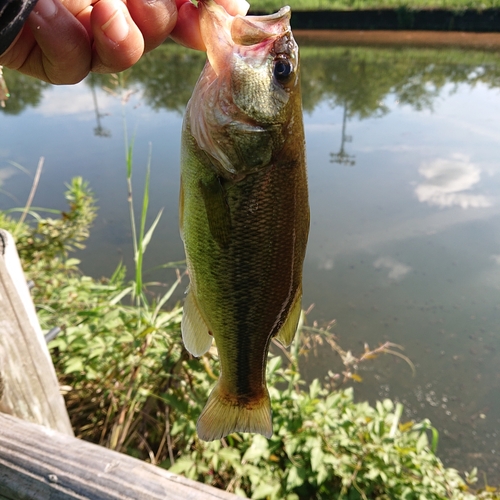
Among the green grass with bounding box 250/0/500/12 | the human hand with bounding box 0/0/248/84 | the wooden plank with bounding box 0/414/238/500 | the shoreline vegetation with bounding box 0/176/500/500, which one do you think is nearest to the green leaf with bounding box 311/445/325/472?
the shoreline vegetation with bounding box 0/176/500/500

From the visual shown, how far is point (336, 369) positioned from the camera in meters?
3.73

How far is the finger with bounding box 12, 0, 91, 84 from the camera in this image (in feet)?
3.51

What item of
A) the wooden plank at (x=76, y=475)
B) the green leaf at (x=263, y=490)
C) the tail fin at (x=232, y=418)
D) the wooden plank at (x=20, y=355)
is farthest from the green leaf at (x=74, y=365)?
the tail fin at (x=232, y=418)

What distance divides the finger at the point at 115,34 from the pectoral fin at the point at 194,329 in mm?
675

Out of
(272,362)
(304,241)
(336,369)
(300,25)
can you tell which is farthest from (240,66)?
(300,25)

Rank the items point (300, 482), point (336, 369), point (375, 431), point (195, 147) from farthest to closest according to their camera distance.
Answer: point (336, 369) < point (375, 431) < point (300, 482) < point (195, 147)

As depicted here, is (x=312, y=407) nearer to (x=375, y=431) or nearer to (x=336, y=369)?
(x=375, y=431)

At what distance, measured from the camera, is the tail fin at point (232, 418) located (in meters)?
1.19

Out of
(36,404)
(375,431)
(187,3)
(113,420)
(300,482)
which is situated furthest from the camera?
(113,420)

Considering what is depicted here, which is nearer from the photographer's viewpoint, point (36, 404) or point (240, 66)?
point (240, 66)

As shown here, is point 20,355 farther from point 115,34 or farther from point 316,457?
point 316,457

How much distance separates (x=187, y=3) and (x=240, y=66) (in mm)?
292

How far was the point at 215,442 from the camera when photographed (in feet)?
7.26

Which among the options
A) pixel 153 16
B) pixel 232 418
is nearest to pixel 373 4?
pixel 153 16
